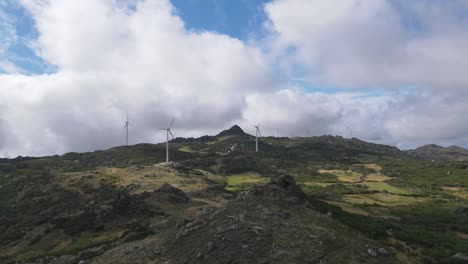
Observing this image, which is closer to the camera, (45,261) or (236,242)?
(236,242)

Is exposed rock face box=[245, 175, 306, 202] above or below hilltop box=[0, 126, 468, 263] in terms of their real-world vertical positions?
above

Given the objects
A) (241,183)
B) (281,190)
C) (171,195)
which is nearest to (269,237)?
(281,190)

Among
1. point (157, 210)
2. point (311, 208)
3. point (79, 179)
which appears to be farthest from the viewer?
point (79, 179)

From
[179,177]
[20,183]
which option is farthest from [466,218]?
[20,183]

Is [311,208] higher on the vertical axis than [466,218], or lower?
higher

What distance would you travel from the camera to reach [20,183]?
146500 mm

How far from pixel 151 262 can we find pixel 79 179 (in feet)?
333

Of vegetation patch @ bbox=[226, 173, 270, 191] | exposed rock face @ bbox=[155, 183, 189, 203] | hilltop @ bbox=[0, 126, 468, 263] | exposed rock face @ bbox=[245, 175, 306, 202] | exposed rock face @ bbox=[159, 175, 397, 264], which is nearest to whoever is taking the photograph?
Answer: exposed rock face @ bbox=[159, 175, 397, 264]

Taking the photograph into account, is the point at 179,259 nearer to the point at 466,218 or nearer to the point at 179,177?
the point at 466,218

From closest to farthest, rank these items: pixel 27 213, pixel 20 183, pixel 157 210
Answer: pixel 157 210 → pixel 27 213 → pixel 20 183

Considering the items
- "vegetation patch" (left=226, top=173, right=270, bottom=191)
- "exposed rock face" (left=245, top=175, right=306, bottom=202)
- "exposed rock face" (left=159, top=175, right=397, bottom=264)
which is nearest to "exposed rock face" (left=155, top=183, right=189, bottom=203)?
"vegetation patch" (left=226, top=173, right=270, bottom=191)

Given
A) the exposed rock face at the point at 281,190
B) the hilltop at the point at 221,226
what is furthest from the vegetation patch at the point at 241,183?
the exposed rock face at the point at 281,190

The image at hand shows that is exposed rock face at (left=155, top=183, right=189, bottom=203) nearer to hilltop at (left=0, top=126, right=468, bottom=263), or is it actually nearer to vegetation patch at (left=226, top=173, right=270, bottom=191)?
hilltop at (left=0, top=126, right=468, bottom=263)

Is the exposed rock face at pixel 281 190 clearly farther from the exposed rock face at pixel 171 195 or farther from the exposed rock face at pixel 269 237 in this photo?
the exposed rock face at pixel 171 195
